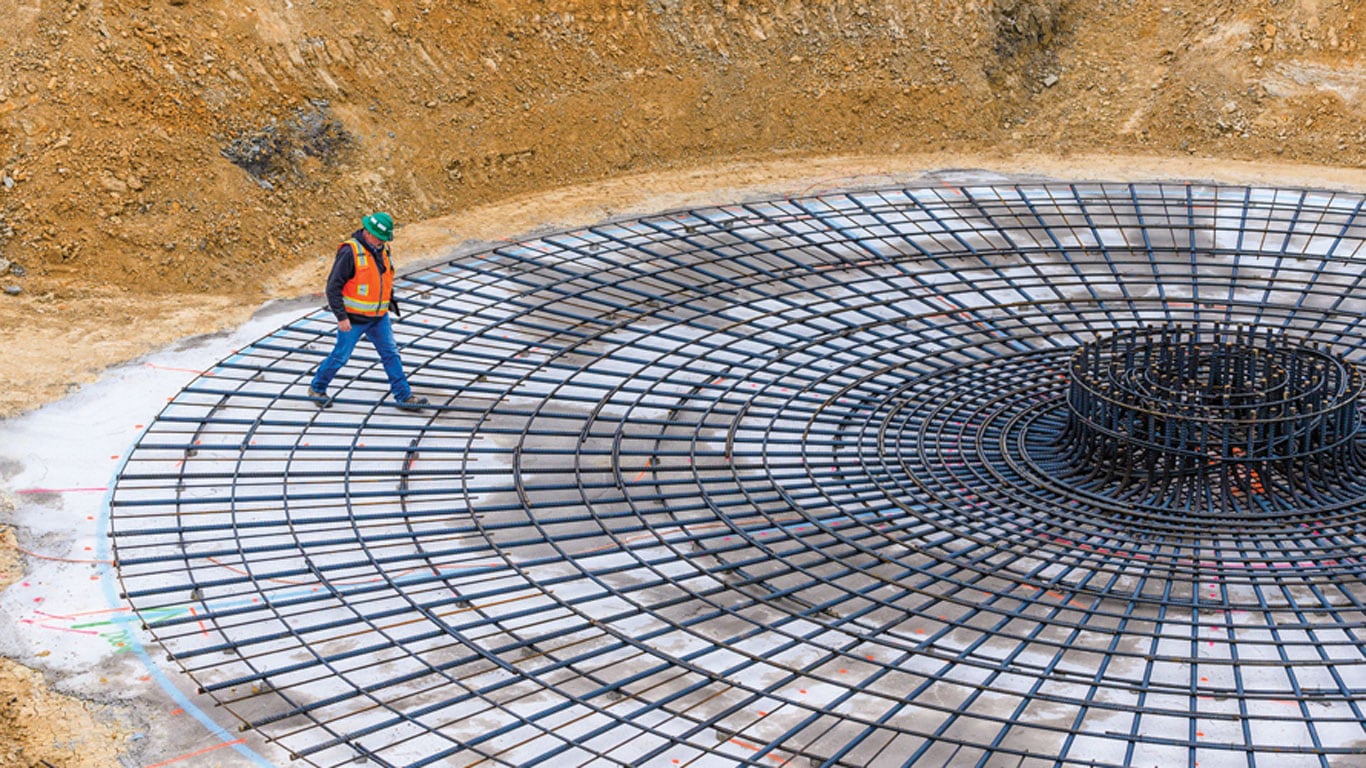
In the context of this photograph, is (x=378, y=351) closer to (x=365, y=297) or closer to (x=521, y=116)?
(x=365, y=297)

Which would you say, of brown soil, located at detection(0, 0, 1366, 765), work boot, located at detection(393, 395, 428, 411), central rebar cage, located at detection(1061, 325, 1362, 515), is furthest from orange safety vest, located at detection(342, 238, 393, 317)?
central rebar cage, located at detection(1061, 325, 1362, 515)

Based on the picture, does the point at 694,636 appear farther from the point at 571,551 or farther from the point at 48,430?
the point at 48,430

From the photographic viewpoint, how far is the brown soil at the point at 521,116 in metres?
16.3

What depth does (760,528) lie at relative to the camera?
11.1 m

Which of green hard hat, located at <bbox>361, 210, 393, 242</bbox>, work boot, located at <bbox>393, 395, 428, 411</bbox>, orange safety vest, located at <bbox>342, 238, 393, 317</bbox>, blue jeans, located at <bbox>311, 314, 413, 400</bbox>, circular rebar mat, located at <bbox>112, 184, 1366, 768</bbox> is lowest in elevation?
circular rebar mat, located at <bbox>112, 184, 1366, 768</bbox>

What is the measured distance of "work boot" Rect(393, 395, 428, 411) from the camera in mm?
12906

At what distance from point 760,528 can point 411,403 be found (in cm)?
337

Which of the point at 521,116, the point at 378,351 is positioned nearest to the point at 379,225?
the point at 378,351

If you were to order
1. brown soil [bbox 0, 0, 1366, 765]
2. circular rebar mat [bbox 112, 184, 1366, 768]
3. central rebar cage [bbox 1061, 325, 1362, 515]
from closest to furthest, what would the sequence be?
circular rebar mat [bbox 112, 184, 1366, 768] → central rebar cage [bbox 1061, 325, 1362, 515] → brown soil [bbox 0, 0, 1366, 765]

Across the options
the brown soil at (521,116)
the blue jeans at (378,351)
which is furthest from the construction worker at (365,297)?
the brown soil at (521,116)

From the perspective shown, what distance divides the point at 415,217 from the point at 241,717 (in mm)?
9753

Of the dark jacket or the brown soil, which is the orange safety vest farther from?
the brown soil

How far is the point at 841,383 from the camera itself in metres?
13.3

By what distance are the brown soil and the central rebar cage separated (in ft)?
22.6
